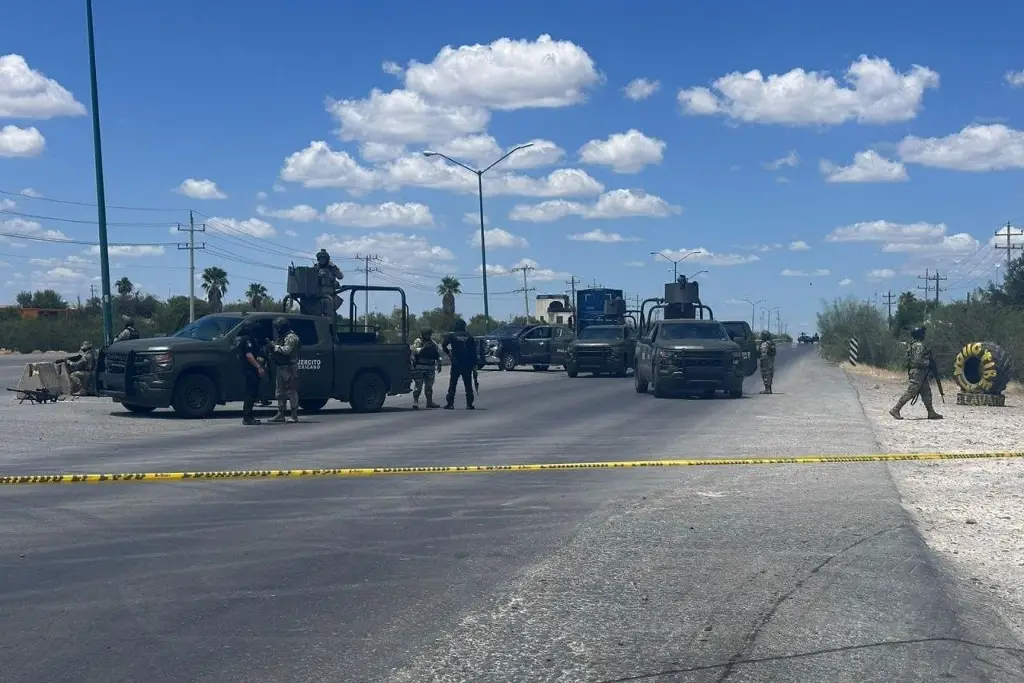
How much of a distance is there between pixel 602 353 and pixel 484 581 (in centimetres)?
3213

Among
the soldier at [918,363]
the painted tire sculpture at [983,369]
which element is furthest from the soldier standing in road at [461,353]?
the painted tire sculpture at [983,369]

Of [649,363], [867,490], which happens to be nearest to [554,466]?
[867,490]

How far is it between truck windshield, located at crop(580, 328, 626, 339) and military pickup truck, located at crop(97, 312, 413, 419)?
17.8m

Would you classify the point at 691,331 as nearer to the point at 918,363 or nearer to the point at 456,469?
the point at 918,363

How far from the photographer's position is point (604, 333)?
4047 centimetres

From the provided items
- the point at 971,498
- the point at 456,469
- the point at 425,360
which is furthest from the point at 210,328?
the point at 971,498

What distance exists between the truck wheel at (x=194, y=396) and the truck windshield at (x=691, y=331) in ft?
39.1

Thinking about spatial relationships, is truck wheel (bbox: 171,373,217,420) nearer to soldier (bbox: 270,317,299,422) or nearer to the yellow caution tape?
soldier (bbox: 270,317,299,422)

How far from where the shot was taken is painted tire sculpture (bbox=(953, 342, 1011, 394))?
26203mm

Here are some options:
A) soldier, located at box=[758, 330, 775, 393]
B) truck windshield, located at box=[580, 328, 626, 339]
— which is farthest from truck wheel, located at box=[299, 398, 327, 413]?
truck windshield, located at box=[580, 328, 626, 339]

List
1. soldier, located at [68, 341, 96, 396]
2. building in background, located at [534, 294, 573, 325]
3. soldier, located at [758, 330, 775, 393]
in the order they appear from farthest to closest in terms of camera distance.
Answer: building in background, located at [534, 294, 573, 325], soldier, located at [758, 330, 775, 393], soldier, located at [68, 341, 96, 396]

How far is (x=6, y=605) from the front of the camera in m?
6.67

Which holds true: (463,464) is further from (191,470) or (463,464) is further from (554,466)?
(191,470)

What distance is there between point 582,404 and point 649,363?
346 cm
